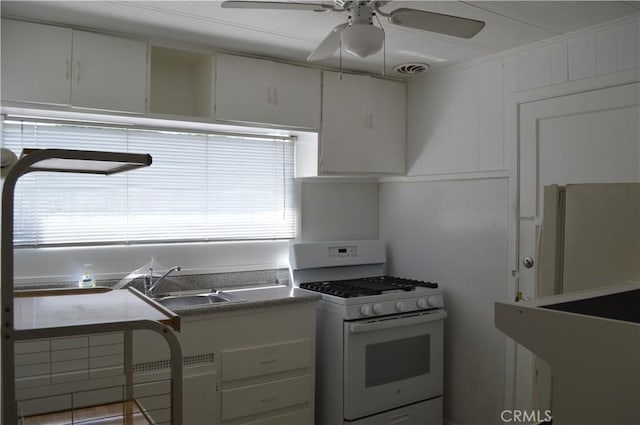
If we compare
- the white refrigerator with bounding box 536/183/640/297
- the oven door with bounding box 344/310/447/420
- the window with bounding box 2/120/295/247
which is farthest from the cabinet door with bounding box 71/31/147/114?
the white refrigerator with bounding box 536/183/640/297

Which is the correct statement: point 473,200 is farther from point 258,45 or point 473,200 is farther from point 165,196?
point 165,196

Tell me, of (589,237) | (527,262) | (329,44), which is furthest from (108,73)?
(527,262)

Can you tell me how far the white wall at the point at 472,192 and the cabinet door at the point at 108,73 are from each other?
1.89 meters

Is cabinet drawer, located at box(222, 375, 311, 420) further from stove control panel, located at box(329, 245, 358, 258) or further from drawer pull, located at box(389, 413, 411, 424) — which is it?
stove control panel, located at box(329, 245, 358, 258)

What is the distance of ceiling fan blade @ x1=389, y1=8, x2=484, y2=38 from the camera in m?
1.83

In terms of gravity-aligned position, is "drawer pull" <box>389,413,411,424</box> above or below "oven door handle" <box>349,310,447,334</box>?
below

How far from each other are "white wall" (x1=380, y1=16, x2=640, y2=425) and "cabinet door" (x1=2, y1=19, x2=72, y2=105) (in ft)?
7.37

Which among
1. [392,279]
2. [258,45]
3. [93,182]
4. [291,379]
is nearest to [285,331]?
[291,379]

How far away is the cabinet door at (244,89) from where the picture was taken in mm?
3033

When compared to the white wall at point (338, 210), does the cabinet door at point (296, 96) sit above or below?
above

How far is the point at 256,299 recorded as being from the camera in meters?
2.93

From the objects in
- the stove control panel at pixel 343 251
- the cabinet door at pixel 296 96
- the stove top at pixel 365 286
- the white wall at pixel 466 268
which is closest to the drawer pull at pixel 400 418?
the white wall at pixel 466 268

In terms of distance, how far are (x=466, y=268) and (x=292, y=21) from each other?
1.87m

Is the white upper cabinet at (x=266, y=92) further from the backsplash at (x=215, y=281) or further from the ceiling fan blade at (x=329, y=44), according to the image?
the backsplash at (x=215, y=281)
